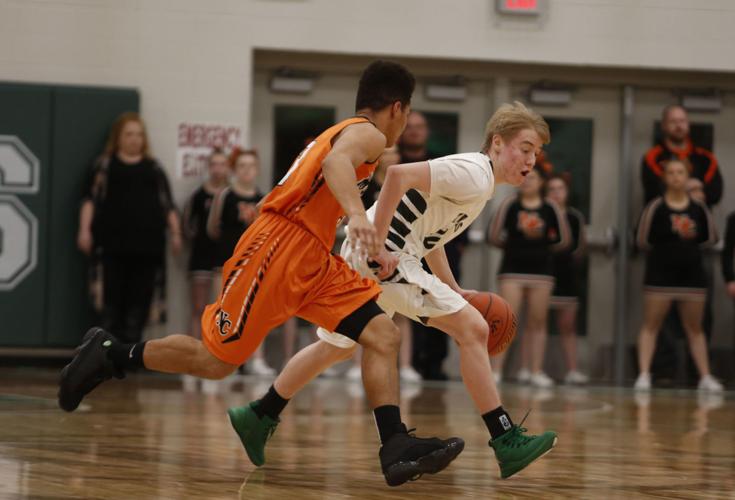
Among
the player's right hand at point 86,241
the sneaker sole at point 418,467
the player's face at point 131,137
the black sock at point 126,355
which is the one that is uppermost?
the player's face at point 131,137

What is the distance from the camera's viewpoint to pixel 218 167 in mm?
9812

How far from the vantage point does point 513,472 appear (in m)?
4.36

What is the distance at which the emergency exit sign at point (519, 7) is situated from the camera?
1052 centimetres

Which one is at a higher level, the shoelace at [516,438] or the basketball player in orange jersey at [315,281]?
the basketball player in orange jersey at [315,281]

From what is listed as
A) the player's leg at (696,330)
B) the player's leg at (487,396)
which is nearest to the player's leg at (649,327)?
the player's leg at (696,330)

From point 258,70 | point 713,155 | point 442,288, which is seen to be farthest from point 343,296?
point 713,155

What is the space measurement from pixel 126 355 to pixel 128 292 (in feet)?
17.3

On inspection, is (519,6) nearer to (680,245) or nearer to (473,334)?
(680,245)

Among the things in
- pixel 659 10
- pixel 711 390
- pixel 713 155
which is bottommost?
pixel 711 390

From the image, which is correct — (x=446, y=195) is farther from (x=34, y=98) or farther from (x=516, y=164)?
(x=34, y=98)

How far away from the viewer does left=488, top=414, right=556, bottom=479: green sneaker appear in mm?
4340

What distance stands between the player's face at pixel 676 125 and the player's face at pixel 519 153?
5875mm

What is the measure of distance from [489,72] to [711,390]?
10.6ft

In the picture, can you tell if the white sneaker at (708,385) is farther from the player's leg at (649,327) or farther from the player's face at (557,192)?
the player's face at (557,192)
